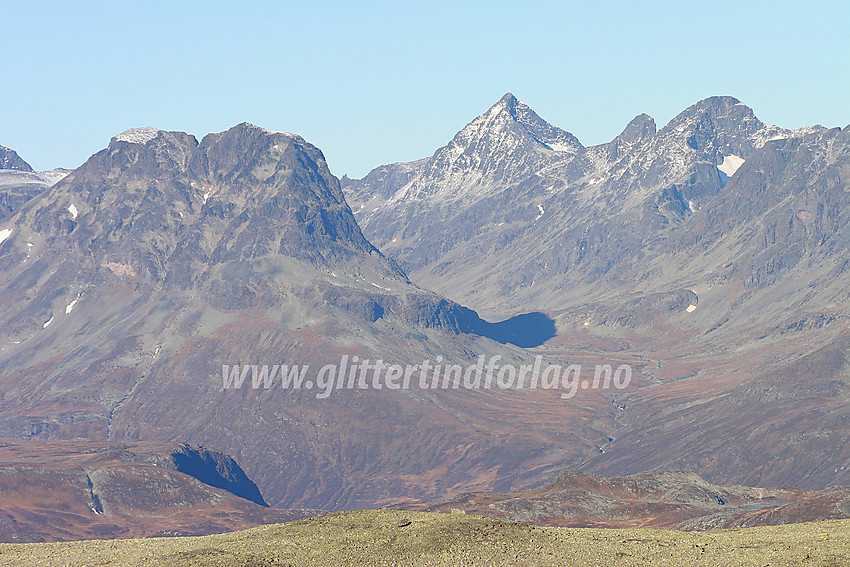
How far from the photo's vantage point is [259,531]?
12112cm

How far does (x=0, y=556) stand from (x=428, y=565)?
1606 inches

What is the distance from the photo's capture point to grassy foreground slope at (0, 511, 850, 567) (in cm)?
9994

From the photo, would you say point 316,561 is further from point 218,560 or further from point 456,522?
point 456,522

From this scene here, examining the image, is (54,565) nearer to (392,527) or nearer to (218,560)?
(218,560)

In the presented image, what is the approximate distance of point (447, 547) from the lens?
104 m

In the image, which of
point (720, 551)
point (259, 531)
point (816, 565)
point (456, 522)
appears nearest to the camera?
point (816, 565)

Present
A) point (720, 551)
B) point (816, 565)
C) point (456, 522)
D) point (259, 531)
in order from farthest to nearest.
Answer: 1. point (259, 531)
2. point (456, 522)
3. point (720, 551)
4. point (816, 565)

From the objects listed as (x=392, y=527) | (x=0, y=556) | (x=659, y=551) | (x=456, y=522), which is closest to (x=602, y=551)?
(x=659, y=551)

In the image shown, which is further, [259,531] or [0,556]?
[259,531]

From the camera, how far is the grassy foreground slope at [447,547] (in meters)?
99.9

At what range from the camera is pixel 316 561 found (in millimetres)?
101250

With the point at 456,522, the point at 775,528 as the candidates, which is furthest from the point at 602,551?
the point at 775,528

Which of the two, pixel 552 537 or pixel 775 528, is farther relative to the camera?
pixel 775 528

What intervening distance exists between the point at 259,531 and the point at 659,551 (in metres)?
43.0
